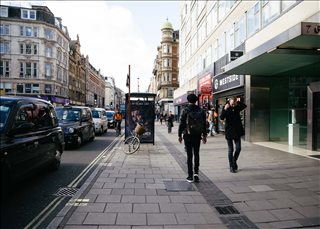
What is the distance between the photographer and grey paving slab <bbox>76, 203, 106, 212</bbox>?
16.3 feet

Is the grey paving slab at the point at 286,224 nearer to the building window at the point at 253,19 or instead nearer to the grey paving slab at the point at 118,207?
the grey paving slab at the point at 118,207

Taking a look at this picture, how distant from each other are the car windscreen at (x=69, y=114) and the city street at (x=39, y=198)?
5.82m

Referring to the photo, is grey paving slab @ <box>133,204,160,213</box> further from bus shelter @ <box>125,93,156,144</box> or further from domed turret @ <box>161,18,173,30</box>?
domed turret @ <box>161,18,173,30</box>

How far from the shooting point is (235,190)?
20.7ft

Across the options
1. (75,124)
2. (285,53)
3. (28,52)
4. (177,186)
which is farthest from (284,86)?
(28,52)

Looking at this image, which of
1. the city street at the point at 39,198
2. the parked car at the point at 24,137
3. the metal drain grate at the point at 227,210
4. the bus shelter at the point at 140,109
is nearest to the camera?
the city street at the point at 39,198

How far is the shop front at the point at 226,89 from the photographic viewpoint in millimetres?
17766

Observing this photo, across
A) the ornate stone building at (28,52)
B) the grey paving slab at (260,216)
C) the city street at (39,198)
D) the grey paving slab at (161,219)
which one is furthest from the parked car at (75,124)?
the ornate stone building at (28,52)

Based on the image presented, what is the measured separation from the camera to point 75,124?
13.9 meters

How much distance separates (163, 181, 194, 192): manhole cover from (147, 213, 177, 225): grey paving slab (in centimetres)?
152

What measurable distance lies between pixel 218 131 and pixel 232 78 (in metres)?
5.17

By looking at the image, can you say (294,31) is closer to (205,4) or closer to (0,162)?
(0,162)

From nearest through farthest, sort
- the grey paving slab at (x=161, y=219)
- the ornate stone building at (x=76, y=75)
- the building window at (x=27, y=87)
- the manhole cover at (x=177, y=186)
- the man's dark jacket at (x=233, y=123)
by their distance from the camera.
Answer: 1. the grey paving slab at (x=161, y=219)
2. the manhole cover at (x=177, y=186)
3. the man's dark jacket at (x=233, y=123)
4. the building window at (x=27, y=87)
5. the ornate stone building at (x=76, y=75)

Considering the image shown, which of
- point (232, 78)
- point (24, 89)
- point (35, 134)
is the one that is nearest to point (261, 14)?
point (232, 78)
